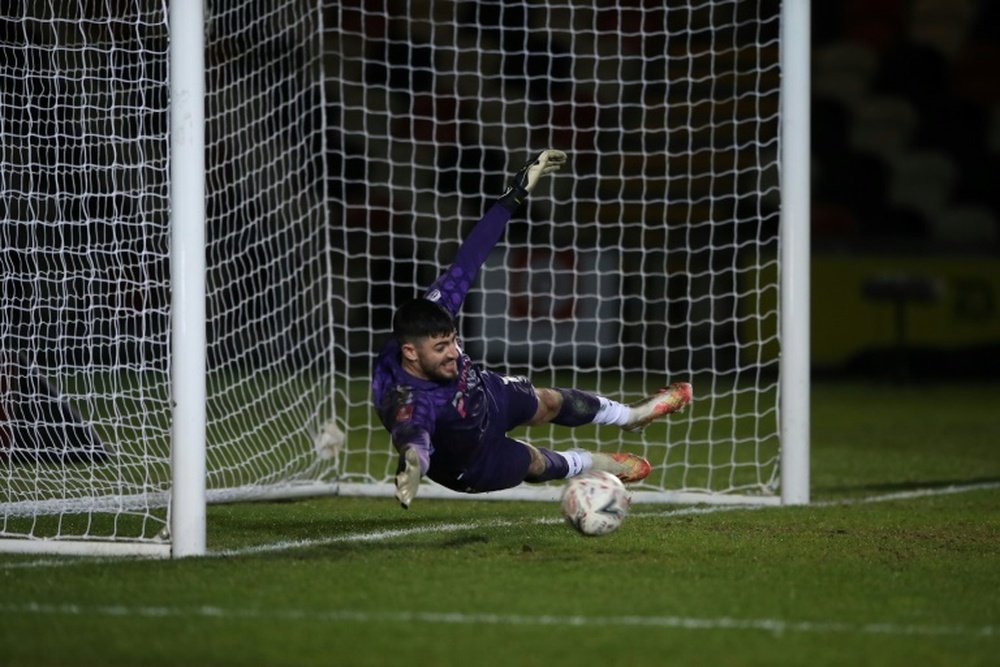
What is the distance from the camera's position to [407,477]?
5.31m

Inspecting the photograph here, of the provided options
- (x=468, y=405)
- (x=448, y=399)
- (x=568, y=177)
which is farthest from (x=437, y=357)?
(x=568, y=177)

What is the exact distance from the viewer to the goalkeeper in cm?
587

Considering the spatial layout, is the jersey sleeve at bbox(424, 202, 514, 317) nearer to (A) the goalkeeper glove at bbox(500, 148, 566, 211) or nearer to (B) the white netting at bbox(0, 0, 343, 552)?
(A) the goalkeeper glove at bbox(500, 148, 566, 211)

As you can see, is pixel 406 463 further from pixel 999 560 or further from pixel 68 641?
pixel 999 560

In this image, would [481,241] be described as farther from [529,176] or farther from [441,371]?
[441,371]

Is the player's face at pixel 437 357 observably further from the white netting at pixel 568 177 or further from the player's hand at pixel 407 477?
the white netting at pixel 568 177

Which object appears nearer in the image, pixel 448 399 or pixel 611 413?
pixel 448 399

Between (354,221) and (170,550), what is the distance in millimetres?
12375

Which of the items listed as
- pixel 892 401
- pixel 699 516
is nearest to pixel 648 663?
pixel 699 516

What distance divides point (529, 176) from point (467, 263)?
1.69ft

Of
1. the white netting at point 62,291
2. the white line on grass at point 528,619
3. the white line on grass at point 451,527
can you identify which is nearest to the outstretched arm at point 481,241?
the white line on grass at point 451,527

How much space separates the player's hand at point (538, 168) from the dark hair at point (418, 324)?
90cm

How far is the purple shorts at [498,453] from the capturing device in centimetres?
621

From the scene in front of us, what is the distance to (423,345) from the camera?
5887 millimetres
